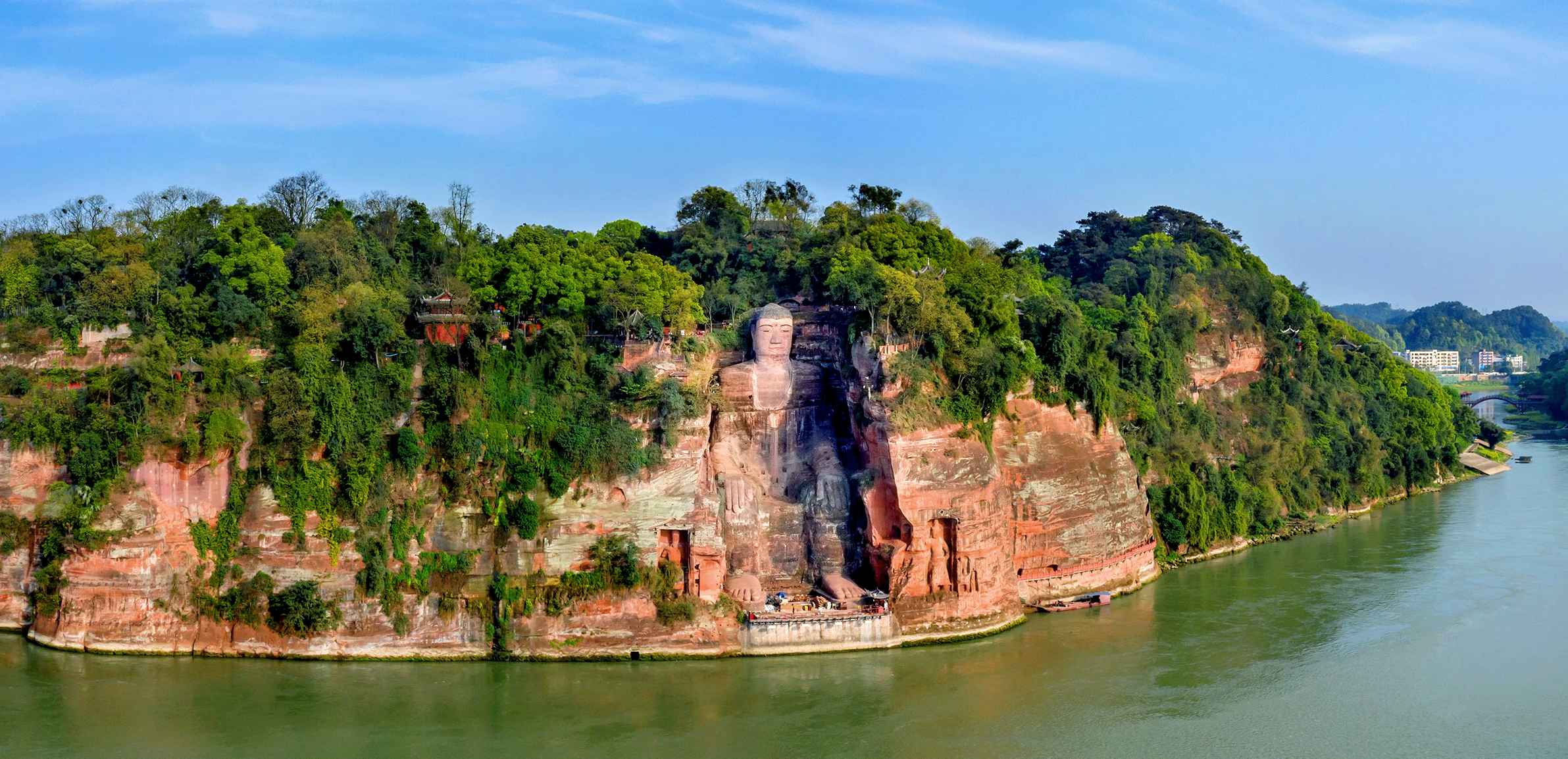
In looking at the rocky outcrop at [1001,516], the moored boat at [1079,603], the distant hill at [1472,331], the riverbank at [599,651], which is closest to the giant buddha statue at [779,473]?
the rocky outcrop at [1001,516]

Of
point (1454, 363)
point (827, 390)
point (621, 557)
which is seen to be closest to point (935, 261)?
point (827, 390)

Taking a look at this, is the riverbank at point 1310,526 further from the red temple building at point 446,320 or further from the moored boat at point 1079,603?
the red temple building at point 446,320

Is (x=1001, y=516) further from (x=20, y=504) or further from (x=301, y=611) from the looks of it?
(x=20, y=504)

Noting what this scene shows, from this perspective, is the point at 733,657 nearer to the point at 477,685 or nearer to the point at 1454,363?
the point at 477,685

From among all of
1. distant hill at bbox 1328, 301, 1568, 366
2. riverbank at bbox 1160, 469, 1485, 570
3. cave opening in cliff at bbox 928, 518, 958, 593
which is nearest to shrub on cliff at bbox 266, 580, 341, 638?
cave opening in cliff at bbox 928, 518, 958, 593

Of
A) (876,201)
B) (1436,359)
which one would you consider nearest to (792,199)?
(876,201)

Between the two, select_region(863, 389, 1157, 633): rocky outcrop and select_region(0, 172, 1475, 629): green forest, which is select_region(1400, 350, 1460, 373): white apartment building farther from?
select_region(863, 389, 1157, 633): rocky outcrop

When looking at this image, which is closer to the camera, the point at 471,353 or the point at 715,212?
the point at 471,353
